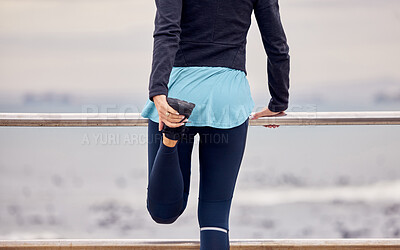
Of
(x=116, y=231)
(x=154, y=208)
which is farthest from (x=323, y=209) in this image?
(x=154, y=208)

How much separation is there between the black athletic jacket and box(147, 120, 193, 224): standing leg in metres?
0.17

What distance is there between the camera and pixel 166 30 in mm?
790

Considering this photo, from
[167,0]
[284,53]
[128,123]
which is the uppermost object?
[167,0]

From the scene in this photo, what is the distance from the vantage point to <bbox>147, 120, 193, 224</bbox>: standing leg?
89cm

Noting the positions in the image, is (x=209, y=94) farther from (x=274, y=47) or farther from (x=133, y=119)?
(x=133, y=119)

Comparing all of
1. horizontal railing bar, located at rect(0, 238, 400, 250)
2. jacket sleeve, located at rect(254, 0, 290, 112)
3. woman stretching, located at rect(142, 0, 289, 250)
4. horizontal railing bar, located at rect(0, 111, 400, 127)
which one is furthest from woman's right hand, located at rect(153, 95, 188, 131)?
horizontal railing bar, located at rect(0, 238, 400, 250)

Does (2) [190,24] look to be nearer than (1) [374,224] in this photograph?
Yes

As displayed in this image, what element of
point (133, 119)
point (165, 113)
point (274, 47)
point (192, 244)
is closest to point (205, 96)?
point (165, 113)

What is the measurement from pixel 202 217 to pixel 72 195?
0.97 meters

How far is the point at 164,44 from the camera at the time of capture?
2.59ft

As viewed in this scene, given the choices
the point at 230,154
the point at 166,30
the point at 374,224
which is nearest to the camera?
the point at 166,30

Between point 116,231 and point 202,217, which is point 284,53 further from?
point 116,231

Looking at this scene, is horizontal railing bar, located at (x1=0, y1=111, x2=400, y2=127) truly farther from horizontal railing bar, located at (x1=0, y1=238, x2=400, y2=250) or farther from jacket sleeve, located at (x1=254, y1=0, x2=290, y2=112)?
horizontal railing bar, located at (x1=0, y1=238, x2=400, y2=250)

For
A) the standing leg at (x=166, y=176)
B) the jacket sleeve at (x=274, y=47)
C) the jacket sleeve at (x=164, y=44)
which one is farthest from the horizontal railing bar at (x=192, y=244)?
the jacket sleeve at (x=164, y=44)
